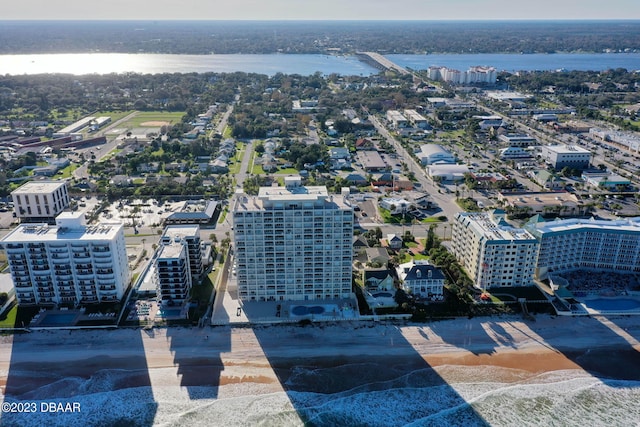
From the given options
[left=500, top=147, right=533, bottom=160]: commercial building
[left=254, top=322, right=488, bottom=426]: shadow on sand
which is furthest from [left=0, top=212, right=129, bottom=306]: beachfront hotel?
[left=500, top=147, right=533, bottom=160]: commercial building

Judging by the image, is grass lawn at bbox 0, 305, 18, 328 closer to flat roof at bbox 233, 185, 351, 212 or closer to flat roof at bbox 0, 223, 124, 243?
flat roof at bbox 0, 223, 124, 243

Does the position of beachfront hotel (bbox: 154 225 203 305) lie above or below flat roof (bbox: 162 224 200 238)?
below

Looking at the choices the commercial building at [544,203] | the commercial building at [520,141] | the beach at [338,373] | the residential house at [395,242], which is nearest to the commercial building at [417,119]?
the commercial building at [520,141]

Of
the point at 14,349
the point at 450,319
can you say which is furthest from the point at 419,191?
the point at 14,349

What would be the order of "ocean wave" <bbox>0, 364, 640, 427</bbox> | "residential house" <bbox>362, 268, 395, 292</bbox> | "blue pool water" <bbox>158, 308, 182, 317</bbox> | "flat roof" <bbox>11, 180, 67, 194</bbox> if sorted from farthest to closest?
"flat roof" <bbox>11, 180, 67, 194</bbox> → "residential house" <bbox>362, 268, 395, 292</bbox> → "blue pool water" <bbox>158, 308, 182, 317</bbox> → "ocean wave" <bbox>0, 364, 640, 427</bbox>

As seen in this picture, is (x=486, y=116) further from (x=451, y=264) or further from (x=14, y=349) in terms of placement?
(x=14, y=349)

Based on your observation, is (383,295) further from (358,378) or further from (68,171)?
(68,171)

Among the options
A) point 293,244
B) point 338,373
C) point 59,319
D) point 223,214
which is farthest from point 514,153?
point 59,319
